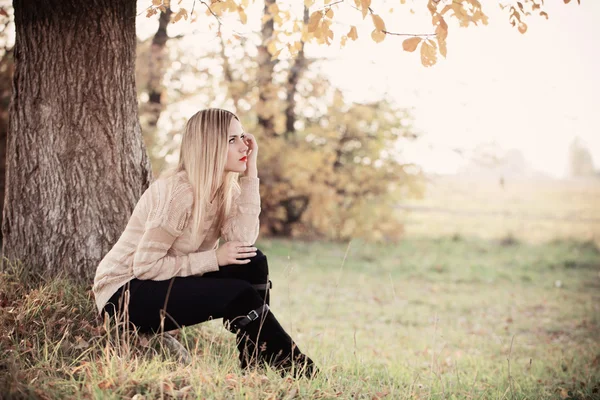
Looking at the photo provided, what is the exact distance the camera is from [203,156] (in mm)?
3178

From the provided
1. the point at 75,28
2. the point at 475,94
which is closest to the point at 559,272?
the point at 475,94

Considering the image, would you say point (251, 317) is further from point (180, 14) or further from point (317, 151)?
point (317, 151)

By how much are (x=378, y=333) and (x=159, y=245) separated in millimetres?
3495

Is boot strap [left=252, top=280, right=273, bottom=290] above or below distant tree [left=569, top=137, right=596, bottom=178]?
below

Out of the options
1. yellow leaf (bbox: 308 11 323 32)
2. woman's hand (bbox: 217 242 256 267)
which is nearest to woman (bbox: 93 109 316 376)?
woman's hand (bbox: 217 242 256 267)

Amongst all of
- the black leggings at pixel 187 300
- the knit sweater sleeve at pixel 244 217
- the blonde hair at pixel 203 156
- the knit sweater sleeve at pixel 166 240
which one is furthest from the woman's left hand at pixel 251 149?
the black leggings at pixel 187 300

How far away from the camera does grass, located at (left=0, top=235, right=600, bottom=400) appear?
2719 millimetres

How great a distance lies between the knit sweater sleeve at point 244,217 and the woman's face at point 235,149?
218mm

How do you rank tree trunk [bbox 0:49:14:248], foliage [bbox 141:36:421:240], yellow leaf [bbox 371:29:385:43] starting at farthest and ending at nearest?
foliage [bbox 141:36:421:240] → tree trunk [bbox 0:49:14:248] → yellow leaf [bbox 371:29:385:43]

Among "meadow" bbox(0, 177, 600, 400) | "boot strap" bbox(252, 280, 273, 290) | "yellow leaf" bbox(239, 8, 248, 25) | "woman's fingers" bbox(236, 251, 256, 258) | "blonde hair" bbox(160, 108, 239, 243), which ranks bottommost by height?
"meadow" bbox(0, 177, 600, 400)

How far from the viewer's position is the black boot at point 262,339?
117 inches

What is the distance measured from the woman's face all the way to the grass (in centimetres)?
72

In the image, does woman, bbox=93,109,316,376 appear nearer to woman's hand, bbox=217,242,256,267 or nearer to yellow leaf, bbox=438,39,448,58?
woman's hand, bbox=217,242,256,267

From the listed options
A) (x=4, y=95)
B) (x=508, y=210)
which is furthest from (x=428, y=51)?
(x=508, y=210)
